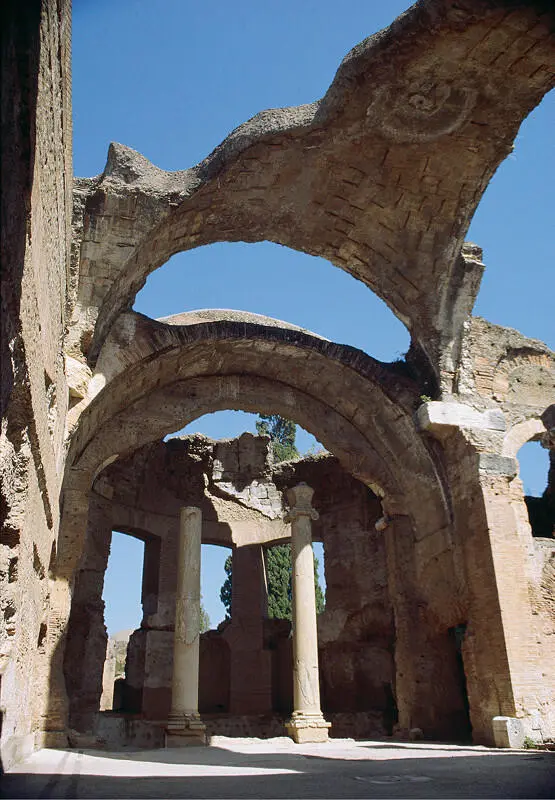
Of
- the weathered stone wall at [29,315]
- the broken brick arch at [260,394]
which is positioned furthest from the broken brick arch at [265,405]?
the weathered stone wall at [29,315]

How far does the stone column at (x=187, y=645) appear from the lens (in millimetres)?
9602

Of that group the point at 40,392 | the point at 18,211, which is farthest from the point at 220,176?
the point at 18,211

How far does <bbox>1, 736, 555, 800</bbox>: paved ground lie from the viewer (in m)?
3.69

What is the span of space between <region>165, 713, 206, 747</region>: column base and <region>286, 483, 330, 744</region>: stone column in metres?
1.32

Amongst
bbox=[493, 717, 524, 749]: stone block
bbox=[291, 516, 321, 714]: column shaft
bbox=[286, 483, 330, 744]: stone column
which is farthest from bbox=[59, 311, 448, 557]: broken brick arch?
bbox=[493, 717, 524, 749]: stone block

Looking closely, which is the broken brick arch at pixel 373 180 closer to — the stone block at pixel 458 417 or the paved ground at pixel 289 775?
the stone block at pixel 458 417

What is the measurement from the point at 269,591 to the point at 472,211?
11611 millimetres

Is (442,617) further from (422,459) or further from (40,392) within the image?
(40,392)

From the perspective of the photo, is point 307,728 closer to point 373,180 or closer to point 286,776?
point 286,776

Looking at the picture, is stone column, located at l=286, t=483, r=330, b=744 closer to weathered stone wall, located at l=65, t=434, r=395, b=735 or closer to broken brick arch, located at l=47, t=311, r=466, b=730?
broken brick arch, located at l=47, t=311, r=466, b=730

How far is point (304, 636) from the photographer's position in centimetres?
1068

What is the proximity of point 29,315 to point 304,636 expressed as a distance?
7728 millimetres

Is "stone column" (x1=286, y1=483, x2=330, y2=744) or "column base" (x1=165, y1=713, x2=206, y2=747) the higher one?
"stone column" (x1=286, y1=483, x2=330, y2=744)

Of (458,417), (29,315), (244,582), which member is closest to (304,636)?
(458,417)
